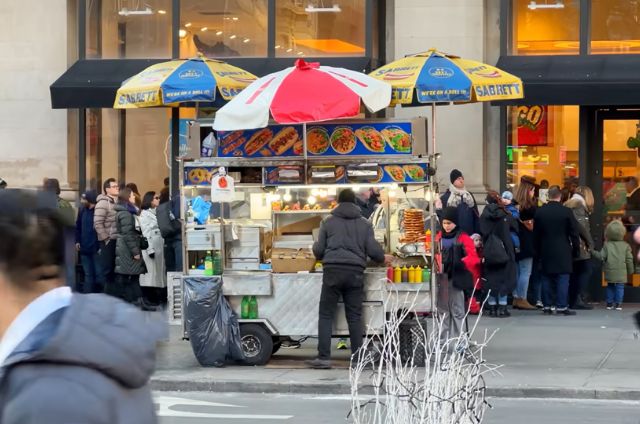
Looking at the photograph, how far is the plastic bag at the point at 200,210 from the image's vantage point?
488 inches

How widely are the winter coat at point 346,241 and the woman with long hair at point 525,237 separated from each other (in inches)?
228

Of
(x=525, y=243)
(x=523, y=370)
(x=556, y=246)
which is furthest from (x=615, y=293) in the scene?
(x=523, y=370)

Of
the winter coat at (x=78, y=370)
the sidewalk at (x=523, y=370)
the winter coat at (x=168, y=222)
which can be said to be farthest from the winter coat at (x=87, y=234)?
the winter coat at (x=78, y=370)

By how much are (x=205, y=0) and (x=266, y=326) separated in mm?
8319

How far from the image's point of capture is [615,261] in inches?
674

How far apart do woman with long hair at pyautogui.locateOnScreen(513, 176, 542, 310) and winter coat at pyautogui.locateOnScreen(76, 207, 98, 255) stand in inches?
250

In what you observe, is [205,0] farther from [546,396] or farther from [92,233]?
[546,396]

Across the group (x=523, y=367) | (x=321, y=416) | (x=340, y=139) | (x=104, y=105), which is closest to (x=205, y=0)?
(x=104, y=105)

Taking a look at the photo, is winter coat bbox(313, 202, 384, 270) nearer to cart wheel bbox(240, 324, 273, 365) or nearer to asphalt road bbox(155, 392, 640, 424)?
cart wheel bbox(240, 324, 273, 365)

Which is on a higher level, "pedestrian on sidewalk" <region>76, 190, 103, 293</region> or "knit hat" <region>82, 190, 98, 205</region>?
"knit hat" <region>82, 190, 98, 205</region>

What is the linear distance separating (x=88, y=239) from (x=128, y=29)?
3.85m

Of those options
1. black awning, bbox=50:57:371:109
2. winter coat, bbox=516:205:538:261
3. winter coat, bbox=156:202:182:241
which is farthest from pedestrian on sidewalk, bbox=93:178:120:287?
winter coat, bbox=516:205:538:261

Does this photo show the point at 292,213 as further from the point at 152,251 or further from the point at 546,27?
the point at 546,27

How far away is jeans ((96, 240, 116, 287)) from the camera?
17188mm
